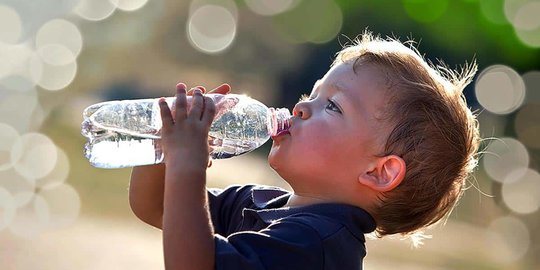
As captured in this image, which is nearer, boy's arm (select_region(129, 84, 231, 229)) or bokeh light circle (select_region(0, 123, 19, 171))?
boy's arm (select_region(129, 84, 231, 229))

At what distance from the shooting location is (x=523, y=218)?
6.89 meters

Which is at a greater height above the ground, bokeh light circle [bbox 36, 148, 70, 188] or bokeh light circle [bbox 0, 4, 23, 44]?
bokeh light circle [bbox 0, 4, 23, 44]

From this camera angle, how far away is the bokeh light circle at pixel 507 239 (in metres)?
6.05

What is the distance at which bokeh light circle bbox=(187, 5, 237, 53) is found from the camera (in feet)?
26.8

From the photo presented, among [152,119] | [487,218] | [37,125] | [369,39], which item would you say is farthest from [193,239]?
[37,125]

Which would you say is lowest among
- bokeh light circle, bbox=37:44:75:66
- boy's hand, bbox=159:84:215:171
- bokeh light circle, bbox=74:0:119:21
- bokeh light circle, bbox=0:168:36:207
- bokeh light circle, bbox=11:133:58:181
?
bokeh light circle, bbox=0:168:36:207

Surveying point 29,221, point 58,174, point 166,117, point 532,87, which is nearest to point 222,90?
point 166,117

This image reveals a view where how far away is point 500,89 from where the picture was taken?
815 cm

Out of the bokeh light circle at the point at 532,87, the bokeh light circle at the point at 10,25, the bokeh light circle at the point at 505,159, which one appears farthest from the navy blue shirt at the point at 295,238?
the bokeh light circle at the point at 532,87

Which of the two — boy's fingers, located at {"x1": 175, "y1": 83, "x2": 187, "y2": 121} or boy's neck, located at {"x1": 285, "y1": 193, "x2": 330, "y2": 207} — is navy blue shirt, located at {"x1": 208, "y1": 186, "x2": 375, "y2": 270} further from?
boy's fingers, located at {"x1": 175, "y1": 83, "x2": 187, "y2": 121}

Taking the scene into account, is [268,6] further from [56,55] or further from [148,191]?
[148,191]

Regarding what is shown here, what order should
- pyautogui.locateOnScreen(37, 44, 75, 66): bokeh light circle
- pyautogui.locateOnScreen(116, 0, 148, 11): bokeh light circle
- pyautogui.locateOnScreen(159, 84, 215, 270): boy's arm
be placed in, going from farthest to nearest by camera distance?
1. pyautogui.locateOnScreen(116, 0, 148, 11): bokeh light circle
2. pyautogui.locateOnScreen(37, 44, 75, 66): bokeh light circle
3. pyautogui.locateOnScreen(159, 84, 215, 270): boy's arm

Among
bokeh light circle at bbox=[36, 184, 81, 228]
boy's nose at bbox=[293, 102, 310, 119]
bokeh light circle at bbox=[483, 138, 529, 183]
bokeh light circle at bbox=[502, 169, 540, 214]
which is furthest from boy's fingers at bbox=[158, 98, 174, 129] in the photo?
bokeh light circle at bbox=[483, 138, 529, 183]

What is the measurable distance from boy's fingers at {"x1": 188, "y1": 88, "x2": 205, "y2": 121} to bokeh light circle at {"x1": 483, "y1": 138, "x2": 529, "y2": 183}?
18.4 feet
